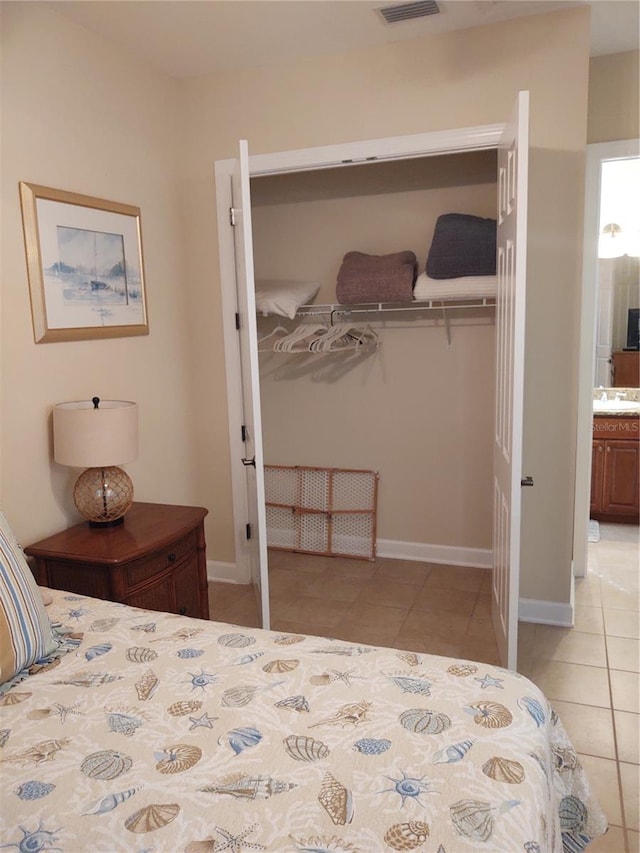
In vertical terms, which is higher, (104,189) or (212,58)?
(212,58)

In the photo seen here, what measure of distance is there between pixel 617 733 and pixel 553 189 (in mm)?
2220

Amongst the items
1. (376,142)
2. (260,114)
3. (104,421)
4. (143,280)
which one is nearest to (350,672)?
(104,421)

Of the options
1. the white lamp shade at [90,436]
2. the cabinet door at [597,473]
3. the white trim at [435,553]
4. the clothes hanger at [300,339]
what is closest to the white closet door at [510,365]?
the white trim at [435,553]

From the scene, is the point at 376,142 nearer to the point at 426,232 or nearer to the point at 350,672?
the point at 426,232

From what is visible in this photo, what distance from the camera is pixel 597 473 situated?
15.0 ft

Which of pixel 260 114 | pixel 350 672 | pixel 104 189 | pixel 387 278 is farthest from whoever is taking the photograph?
pixel 387 278

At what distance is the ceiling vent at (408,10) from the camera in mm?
2572

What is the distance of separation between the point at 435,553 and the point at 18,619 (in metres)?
2.81

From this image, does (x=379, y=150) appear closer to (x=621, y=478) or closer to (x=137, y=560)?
(x=137, y=560)

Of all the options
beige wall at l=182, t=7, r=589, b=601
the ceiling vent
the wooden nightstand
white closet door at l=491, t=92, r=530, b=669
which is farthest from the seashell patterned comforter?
the ceiling vent

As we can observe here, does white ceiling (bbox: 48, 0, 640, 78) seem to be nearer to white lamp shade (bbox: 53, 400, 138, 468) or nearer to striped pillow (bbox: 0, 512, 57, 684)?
white lamp shade (bbox: 53, 400, 138, 468)

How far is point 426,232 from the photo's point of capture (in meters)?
3.73

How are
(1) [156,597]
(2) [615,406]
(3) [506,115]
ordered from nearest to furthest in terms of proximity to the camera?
(1) [156,597] < (3) [506,115] < (2) [615,406]

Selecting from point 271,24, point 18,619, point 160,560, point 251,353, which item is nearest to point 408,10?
point 271,24
